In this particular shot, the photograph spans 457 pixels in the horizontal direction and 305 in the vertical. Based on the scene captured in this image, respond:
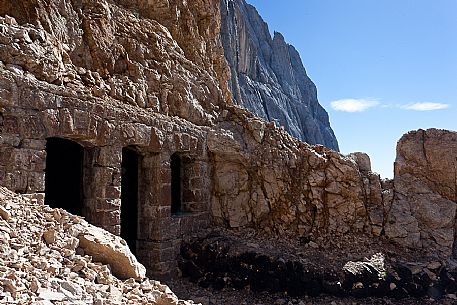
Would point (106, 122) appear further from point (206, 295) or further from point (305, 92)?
point (305, 92)

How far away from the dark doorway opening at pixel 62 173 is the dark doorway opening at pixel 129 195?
4.08 ft

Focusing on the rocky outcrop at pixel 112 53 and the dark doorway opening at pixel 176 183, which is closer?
the rocky outcrop at pixel 112 53

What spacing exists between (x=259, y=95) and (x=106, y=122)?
45.1 meters

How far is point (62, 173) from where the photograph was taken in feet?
34.8

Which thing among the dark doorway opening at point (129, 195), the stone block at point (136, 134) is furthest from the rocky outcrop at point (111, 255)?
the dark doorway opening at point (129, 195)

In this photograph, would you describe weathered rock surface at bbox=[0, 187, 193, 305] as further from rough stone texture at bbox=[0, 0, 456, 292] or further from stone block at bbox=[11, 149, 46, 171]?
rough stone texture at bbox=[0, 0, 456, 292]

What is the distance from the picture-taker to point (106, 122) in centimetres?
895

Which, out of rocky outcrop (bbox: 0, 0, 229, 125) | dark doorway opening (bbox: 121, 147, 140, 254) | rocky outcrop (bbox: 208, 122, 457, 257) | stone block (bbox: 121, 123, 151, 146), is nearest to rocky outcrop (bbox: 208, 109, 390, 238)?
rocky outcrop (bbox: 208, 122, 457, 257)

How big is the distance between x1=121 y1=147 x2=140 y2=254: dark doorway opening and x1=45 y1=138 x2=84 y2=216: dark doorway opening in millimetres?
1244

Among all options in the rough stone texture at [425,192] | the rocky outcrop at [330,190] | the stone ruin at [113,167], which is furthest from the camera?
the rocky outcrop at [330,190]

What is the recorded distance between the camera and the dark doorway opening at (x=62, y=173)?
33.8ft

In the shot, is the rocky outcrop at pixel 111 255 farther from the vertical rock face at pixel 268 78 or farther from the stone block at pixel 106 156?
the vertical rock face at pixel 268 78

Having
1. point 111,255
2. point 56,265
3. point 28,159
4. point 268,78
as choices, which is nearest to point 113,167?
point 28,159

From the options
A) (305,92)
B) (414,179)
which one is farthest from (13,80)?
(305,92)
